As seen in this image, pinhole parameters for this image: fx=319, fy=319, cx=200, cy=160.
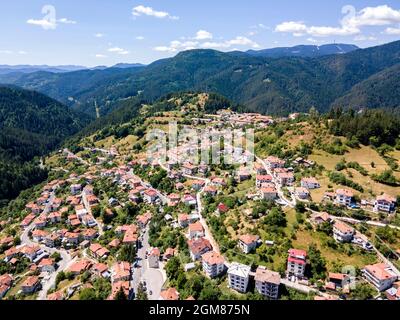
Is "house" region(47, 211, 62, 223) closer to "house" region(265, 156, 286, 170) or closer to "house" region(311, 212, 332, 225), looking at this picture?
"house" region(265, 156, 286, 170)

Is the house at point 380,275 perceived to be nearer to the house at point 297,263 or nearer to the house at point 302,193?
the house at point 297,263

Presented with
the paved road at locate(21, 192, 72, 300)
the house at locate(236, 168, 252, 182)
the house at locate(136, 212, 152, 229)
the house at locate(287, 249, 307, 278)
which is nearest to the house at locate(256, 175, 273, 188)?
the house at locate(236, 168, 252, 182)

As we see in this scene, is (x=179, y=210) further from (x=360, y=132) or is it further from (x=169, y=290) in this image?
(x=360, y=132)

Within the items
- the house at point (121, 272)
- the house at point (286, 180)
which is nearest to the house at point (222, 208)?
the house at point (286, 180)

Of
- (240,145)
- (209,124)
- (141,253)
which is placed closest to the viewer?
(141,253)

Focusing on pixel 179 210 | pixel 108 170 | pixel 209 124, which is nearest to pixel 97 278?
pixel 179 210

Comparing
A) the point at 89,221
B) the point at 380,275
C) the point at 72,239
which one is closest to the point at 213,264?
the point at 380,275

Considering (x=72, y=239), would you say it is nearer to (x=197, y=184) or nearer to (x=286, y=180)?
(x=197, y=184)
